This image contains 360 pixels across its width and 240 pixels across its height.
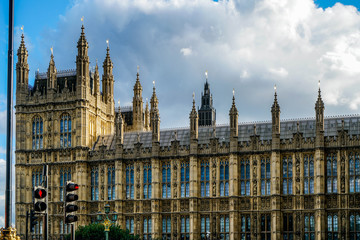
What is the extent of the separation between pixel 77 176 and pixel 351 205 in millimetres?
31775

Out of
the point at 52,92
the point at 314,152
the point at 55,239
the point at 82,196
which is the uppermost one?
the point at 52,92

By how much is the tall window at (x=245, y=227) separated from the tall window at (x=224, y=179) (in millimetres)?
3275

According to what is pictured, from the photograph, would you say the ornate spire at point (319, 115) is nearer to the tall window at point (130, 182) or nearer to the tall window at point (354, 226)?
the tall window at point (354, 226)

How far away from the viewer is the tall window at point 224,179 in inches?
2948

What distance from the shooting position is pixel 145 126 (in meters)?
97.1

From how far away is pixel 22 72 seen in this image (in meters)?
84.3

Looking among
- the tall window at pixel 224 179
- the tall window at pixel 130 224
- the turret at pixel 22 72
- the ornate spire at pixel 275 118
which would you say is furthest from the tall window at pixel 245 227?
the turret at pixel 22 72

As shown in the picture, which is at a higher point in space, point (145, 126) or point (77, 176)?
point (145, 126)

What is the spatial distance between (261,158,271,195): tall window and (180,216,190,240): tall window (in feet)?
30.6

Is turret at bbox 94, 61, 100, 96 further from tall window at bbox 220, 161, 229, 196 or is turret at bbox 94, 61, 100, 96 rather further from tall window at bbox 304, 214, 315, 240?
tall window at bbox 304, 214, 315, 240

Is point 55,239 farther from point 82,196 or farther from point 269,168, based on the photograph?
point 269,168

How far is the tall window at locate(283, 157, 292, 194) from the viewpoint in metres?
72.4

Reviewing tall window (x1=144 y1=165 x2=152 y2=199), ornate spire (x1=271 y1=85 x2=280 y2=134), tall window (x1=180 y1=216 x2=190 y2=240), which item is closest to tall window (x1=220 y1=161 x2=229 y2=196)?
tall window (x1=180 y1=216 x2=190 y2=240)

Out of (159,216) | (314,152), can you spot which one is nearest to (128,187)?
(159,216)
